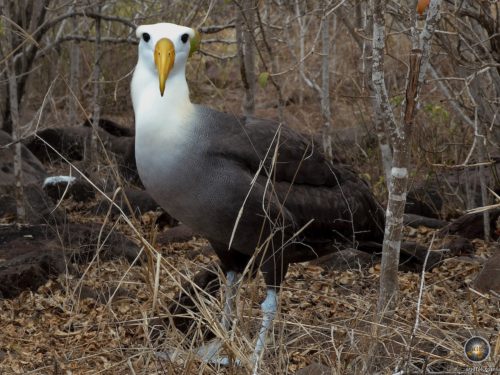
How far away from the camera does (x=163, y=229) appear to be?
234 inches

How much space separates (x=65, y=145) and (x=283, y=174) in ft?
11.7

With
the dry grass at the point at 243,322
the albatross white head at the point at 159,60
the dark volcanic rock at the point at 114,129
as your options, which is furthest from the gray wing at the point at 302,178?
the dark volcanic rock at the point at 114,129

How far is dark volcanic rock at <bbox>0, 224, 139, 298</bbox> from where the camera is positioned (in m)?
4.65

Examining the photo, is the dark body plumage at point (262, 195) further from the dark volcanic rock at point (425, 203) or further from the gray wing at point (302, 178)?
Answer: the dark volcanic rock at point (425, 203)

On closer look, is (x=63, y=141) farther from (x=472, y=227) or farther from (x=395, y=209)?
(x=395, y=209)

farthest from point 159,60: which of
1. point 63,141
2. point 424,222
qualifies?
point 63,141

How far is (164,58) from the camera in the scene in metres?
3.78

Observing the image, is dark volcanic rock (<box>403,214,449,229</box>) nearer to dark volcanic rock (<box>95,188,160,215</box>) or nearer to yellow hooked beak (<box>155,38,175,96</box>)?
dark volcanic rock (<box>95,188,160,215</box>)

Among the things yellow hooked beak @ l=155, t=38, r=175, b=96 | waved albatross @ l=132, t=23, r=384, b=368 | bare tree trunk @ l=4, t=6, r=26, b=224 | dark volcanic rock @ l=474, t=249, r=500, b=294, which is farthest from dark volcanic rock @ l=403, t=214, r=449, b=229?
yellow hooked beak @ l=155, t=38, r=175, b=96

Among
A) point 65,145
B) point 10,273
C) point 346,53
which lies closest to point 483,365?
point 10,273

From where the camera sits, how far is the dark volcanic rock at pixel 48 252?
4.65 meters

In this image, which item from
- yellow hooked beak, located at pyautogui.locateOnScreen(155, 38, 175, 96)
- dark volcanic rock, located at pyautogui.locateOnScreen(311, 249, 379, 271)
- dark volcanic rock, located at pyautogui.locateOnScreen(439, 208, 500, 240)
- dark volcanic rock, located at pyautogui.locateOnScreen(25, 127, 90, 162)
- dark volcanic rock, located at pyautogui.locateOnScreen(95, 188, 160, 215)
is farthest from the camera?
dark volcanic rock, located at pyautogui.locateOnScreen(25, 127, 90, 162)
